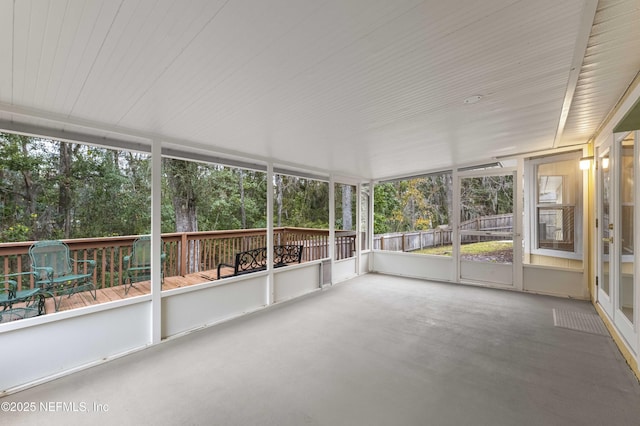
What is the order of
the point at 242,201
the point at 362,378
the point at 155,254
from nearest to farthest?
the point at 362,378 → the point at 155,254 → the point at 242,201

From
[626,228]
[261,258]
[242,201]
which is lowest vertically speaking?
[261,258]

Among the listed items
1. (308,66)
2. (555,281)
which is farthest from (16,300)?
(555,281)

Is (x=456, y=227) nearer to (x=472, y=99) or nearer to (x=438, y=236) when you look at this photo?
(x=438, y=236)

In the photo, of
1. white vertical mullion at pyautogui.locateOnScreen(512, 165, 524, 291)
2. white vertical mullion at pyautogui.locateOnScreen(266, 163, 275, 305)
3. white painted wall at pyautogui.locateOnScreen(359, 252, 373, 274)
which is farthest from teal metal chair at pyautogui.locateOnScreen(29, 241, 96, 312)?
white vertical mullion at pyautogui.locateOnScreen(512, 165, 524, 291)

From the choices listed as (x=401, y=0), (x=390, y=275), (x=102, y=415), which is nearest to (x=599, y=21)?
(x=401, y=0)

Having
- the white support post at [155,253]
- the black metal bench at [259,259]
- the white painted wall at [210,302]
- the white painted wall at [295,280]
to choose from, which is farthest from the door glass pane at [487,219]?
the white support post at [155,253]

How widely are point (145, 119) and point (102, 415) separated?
245 cm

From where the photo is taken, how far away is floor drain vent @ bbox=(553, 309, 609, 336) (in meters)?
3.14

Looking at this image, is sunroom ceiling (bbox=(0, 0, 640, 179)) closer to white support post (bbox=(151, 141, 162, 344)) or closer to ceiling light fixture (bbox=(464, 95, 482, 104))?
ceiling light fixture (bbox=(464, 95, 482, 104))

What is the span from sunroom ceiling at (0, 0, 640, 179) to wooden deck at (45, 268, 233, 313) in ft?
7.18

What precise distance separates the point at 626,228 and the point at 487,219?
246 centimetres

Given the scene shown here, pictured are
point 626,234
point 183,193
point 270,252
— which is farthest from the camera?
point 183,193

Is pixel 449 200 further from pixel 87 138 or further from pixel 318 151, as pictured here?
pixel 87 138

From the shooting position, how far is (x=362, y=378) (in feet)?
7.39
